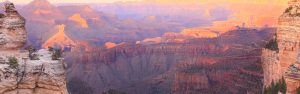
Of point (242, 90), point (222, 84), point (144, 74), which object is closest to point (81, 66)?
point (144, 74)

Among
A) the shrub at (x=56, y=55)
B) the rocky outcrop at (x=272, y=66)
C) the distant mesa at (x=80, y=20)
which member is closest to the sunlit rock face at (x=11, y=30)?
the shrub at (x=56, y=55)

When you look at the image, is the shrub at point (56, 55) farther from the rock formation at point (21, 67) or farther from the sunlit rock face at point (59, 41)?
the sunlit rock face at point (59, 41)

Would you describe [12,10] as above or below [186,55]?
above

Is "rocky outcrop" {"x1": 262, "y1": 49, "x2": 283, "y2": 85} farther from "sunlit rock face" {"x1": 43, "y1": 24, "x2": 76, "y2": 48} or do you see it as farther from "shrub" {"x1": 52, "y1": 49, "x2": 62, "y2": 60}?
"sunlit rock face" {"x1": 43, "y1": 24, "x2": 76, "y2": 48}

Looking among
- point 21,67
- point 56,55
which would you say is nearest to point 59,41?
point 56,55

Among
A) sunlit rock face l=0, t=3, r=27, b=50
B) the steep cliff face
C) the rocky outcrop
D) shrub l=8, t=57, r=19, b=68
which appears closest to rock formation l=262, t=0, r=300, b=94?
the rocky outcrop

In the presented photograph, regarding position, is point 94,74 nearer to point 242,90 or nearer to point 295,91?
point 242,90
